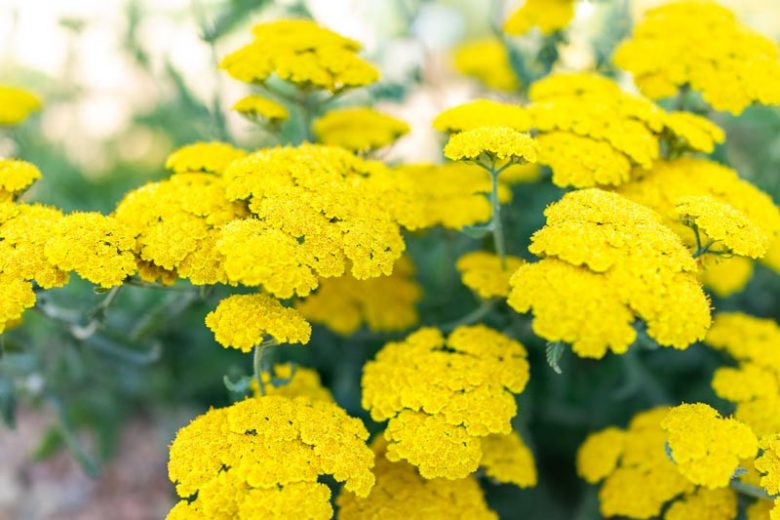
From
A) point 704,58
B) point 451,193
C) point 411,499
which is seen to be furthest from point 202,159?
point 704,58

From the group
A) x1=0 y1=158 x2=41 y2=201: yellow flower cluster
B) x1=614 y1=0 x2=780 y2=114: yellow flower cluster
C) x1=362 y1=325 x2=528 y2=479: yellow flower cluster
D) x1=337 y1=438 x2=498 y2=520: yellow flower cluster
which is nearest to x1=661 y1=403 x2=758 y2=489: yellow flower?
x1=362 y1=325 x2=528 y2=479: yellow flower cluster

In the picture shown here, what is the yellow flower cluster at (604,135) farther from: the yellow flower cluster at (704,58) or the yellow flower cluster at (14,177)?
the yellow flower cluster at (14,177)

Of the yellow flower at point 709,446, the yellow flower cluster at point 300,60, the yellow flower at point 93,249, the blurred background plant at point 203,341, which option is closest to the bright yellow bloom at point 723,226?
the yellow flower at point 709,446

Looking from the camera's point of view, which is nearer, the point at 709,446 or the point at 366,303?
the point at 709,446

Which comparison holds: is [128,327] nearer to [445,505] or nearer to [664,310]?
[445,505]

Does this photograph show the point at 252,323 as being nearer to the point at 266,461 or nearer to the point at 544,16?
the point at 266,461

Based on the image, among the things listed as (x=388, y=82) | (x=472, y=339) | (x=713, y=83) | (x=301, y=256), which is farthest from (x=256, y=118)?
(x=713, y=83)

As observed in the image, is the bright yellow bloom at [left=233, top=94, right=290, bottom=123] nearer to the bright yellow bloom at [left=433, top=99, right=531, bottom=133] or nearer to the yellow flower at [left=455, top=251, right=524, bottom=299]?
the bright yellow bloom at [left=433, top=99, right=531, bottom=133]
